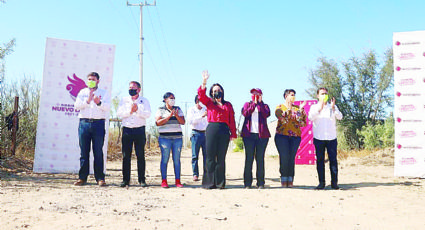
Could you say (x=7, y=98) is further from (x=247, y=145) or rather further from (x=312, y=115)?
(x=312, y=115)

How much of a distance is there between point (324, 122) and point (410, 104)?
112 inches

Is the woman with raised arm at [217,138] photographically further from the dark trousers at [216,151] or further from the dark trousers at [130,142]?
the dark trousers at [130,142]

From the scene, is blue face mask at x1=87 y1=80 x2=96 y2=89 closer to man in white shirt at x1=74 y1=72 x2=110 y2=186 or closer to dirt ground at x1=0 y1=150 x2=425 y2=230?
man in white shirt at x1=74 y1=72 x2=110 y2=186

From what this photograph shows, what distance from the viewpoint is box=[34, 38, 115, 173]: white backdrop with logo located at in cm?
830

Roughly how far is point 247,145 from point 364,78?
12.4 meters

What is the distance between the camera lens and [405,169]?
841 centimetres

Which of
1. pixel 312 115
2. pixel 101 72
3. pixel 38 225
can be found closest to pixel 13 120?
pixel 101 72

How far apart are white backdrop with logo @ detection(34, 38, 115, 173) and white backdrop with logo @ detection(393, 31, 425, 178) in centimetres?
645

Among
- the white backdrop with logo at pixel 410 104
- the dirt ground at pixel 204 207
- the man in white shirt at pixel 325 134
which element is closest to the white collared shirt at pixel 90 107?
the dirt ground at pixel 204 207

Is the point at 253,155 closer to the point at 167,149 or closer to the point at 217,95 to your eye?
the point at 217,95

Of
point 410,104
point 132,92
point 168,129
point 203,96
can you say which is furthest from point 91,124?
point 410,104

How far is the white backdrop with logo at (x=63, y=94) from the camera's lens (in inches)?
327

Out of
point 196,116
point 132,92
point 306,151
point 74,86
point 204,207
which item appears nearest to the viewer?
point 204,207

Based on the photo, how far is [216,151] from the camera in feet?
22.1
